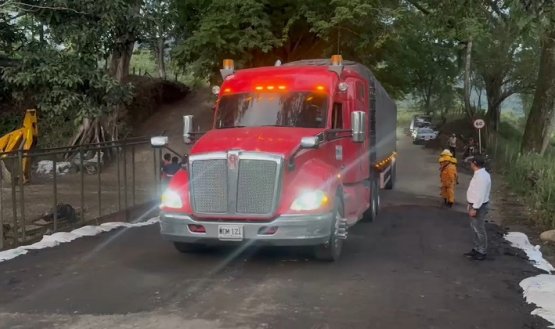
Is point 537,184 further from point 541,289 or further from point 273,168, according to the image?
point 273,168

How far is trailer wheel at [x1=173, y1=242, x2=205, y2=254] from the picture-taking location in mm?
9133

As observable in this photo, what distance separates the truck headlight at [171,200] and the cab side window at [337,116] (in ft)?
9.06

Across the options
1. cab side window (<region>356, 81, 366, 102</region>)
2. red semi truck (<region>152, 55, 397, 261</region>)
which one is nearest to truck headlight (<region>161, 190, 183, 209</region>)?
red semi truck (<region>152, 55, 397, 261</region>)

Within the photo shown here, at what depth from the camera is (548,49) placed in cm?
2092

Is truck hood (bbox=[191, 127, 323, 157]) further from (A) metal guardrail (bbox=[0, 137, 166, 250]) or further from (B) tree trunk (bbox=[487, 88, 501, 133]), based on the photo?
(B) tree trunk (bbox=[487, 88, 501, 133])

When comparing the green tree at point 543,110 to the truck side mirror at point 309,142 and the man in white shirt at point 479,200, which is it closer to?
the man in white shirt at point 479,200

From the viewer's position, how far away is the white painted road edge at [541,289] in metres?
6.41

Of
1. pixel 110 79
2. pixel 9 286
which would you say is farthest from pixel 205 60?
pixel 9 286

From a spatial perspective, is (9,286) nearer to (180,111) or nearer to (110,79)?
(110,79)

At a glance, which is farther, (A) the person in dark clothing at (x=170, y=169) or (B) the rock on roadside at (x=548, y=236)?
(A) the person in dark clothing at (x=170, y=169)

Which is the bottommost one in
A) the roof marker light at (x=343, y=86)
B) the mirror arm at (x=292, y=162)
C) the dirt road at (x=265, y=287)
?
the dirt road at (x=265, y=287)

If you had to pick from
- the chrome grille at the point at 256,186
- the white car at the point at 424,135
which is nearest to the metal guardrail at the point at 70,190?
the chrome grille at the point at 256,186

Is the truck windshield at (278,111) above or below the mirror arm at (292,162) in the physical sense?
above

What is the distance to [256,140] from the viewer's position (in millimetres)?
8578
